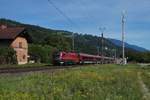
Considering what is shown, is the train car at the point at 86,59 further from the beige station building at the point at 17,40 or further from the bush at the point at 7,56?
the bush at the point at 7,56

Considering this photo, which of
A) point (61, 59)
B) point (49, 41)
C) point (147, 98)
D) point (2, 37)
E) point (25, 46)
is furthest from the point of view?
point (49, 41)

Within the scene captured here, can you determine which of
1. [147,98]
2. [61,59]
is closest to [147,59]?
[61,59]

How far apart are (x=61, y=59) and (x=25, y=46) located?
22.5 metres

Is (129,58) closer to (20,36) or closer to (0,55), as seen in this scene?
(20,36)

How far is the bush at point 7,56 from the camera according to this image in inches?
3039

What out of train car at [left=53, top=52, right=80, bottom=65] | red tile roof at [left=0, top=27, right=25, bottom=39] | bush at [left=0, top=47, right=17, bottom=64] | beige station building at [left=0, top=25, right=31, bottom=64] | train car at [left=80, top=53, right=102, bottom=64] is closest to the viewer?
train car at [left=53, top=52, right=80, bottom=65]

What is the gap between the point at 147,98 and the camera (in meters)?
19.6

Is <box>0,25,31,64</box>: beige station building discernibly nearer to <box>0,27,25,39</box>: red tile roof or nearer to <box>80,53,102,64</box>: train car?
<box>0,27,25,39</box>: red tile roof

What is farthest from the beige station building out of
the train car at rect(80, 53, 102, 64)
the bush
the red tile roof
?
the train car at rect(80, 53, 102, 64)

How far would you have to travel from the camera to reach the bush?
7719cm

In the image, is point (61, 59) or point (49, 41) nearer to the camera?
point (61, 59)

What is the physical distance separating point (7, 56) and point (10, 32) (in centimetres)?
1184

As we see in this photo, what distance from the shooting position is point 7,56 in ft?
258

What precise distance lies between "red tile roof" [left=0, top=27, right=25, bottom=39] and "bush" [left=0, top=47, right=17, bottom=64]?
6.95m
